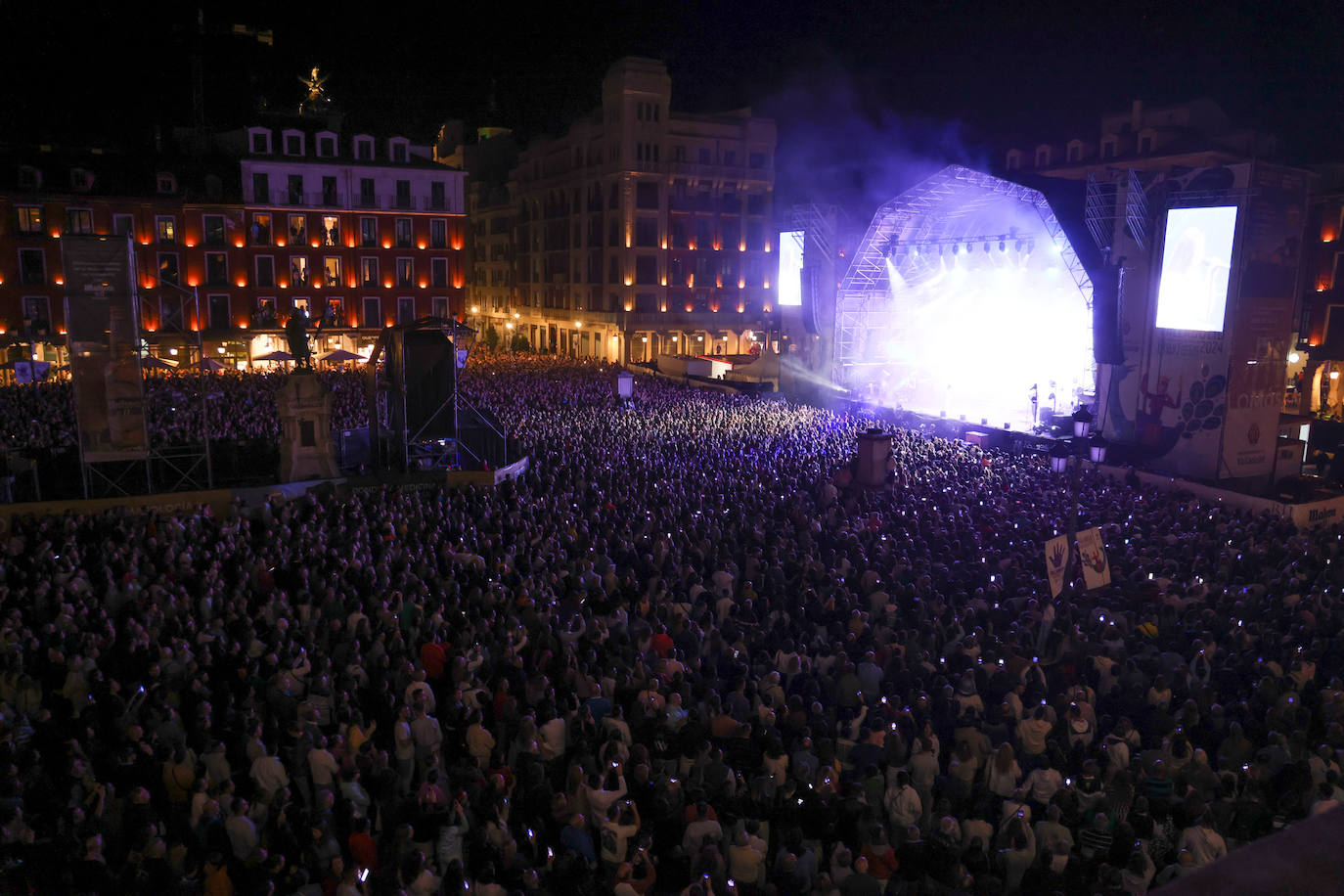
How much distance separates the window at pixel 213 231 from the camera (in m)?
43.2

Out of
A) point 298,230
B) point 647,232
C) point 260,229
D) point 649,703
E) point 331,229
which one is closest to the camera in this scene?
point 649,703

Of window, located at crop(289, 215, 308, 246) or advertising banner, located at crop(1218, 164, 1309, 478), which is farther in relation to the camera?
window, located at crop(289, 215, 308, 246)

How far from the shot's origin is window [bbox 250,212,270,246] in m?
44.2

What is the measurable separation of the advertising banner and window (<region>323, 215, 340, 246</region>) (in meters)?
41.6

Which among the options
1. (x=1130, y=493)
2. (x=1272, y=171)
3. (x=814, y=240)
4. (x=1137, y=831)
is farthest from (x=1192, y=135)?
(x=1137, y=831)

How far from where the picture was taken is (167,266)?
139 feet

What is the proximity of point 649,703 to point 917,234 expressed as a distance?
102 ft

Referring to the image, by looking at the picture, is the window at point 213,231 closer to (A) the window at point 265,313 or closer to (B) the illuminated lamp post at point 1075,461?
(A) the window at point 265,313

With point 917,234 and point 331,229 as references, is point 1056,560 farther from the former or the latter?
point 331,229

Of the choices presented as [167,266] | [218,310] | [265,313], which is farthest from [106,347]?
[218,310]

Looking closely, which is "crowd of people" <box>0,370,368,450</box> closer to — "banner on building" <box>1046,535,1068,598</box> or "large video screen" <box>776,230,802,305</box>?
"banner on building" <box>1046,535,1068,598</box>

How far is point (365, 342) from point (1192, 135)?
41539 millimetres

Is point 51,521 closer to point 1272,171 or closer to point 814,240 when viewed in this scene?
point 1272,171

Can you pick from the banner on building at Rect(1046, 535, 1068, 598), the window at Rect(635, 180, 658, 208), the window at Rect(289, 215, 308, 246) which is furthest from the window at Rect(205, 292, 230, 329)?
the banner on building at Rect(1046, 535, 1068, 598)
